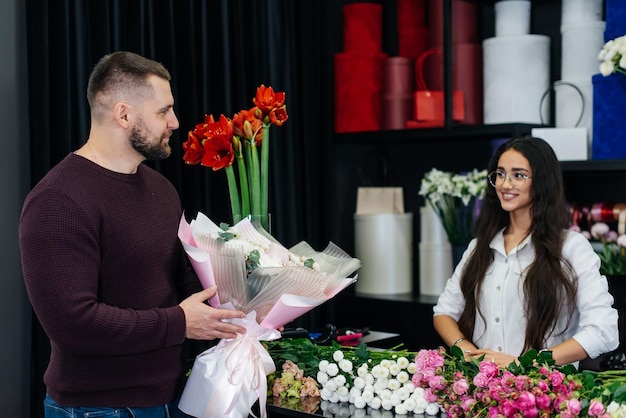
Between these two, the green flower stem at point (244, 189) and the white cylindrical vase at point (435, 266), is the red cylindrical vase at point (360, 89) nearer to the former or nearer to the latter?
the white cylindrical vase at point (435, 266)

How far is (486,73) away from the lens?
3.49 m

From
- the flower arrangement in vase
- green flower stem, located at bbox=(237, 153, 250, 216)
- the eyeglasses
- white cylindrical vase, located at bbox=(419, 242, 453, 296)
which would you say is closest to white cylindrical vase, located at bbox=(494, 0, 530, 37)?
white cylindrical vase, located at bbox=(419, 242, 453, 296)

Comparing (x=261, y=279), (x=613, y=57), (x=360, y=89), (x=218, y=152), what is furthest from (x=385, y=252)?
(x=261, y=279)

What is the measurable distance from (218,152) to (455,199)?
4.93 ft

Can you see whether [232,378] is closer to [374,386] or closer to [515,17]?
[374,386]

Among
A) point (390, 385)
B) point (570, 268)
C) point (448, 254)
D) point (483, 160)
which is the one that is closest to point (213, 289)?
point (390, 385)

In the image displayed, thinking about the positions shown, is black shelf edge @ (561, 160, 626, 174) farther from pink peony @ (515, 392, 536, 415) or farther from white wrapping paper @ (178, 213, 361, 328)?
pink peony @ (515, 392, 536, 415)

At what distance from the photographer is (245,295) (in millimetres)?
2039

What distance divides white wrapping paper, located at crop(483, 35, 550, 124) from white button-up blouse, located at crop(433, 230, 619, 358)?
918 mm

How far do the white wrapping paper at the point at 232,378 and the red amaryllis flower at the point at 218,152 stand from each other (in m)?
0.49

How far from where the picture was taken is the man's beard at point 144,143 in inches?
81.7

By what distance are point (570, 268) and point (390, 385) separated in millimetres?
733

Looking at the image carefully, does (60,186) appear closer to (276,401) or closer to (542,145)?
(276,401)

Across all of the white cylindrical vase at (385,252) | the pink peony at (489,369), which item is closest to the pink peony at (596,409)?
the pink peony at (489,369)
